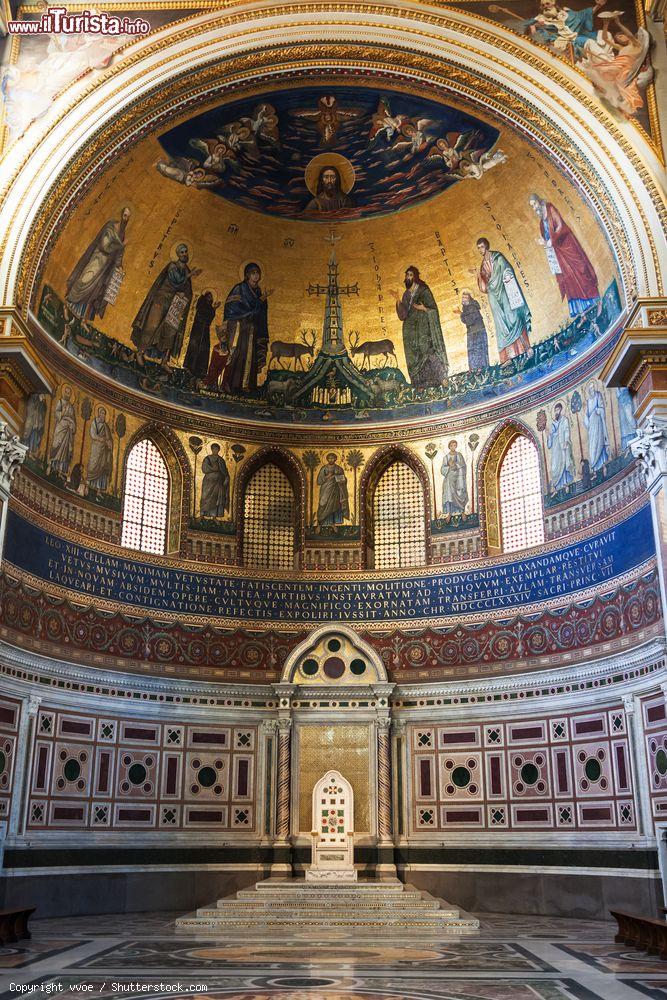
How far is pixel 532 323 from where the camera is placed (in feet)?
84.5

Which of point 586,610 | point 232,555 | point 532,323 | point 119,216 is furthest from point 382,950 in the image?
point 119,216

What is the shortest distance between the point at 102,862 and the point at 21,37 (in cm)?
1884

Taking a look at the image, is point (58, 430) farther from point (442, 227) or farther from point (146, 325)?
point (442, 227)

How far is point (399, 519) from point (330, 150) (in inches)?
393

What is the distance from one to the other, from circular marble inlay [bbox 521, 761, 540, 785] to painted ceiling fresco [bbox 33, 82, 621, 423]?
9558 millimetres

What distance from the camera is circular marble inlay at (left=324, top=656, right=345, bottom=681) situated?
26.1 metres

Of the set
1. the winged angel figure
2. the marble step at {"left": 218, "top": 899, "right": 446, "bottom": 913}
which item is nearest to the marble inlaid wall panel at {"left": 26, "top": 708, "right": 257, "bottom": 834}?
the marble step at {"left": 218, "top": 899, "right": 446, "bottom": 913}

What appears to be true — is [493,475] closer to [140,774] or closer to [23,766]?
[140,774]

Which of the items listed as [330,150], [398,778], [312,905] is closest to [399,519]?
[398,778]

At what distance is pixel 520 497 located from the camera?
26.0 metres

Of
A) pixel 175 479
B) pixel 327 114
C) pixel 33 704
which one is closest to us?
pixel 33 704

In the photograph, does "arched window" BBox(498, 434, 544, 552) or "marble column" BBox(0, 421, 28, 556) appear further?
"arched window" BBox(498, 434, 544, 552)

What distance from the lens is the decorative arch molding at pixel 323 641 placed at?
25922mm

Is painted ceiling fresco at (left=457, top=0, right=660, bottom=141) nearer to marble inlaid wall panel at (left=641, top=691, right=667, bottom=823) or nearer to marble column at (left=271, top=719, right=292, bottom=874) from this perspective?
marble inlaid wall panel at (left=641, top=691, right=667, bottom=823)
